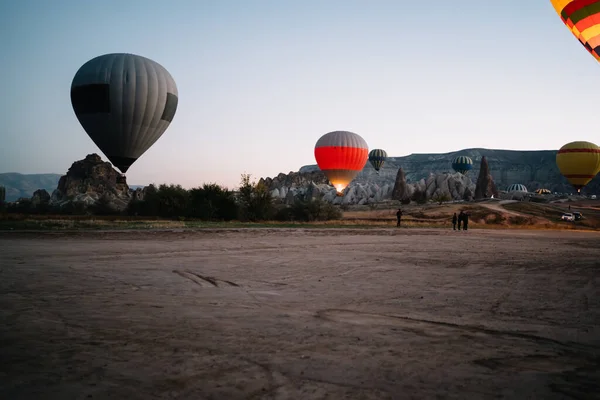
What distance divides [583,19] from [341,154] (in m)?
35.2

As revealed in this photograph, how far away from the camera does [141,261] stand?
12.7m

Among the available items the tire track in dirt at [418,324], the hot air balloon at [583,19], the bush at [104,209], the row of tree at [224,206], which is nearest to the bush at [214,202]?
the row of tree at [224,206]

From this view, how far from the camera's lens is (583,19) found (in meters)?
23.6

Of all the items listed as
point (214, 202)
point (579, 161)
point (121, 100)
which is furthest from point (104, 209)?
point (579, 161)

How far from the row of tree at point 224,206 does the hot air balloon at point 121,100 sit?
7640 mm

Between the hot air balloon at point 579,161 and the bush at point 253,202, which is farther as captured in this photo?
the hot air balloon at point 579,161

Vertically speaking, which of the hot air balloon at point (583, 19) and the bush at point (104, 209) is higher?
the hot air balloon at point (583, 19)

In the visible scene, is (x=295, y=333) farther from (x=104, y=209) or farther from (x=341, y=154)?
(x=341, y=154)

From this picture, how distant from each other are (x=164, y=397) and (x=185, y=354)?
1.03 meters

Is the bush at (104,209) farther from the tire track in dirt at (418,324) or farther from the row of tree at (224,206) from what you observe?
the tire track in dirt at (418,324)

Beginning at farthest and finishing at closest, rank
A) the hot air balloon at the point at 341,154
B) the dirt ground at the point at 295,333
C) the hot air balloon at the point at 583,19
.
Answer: the hot air balloon at the point at 341,154 → the hot air balloon at the point at 583,19 → the dirt ground at the point at 295,333

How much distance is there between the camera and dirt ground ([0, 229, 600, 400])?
12.8ft

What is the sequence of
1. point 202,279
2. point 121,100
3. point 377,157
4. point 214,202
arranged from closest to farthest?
point 202,279 < point 121,100 < point 214,202 < point 377,157

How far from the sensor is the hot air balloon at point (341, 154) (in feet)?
187
